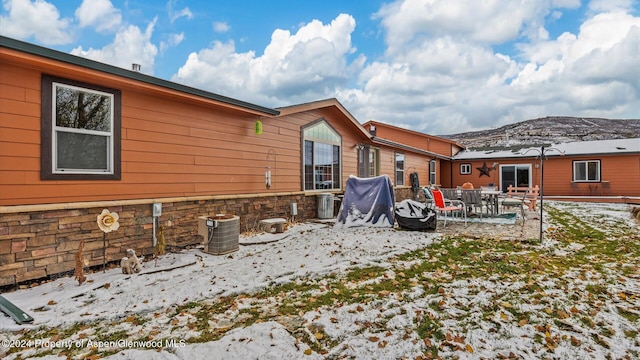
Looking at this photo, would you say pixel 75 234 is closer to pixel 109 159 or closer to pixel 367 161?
pixel 109 159

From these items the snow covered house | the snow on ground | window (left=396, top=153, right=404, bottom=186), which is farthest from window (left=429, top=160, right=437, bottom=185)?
the snow on ground

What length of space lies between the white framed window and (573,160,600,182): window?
1005 centimetres

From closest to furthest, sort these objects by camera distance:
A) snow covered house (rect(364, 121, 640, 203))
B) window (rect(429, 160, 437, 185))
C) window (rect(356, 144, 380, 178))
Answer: window (rect(356, 144, 380, 178)), snow covered house (rect(364, 121, 640, 203)), window (rect(429, 160, 437, 185))

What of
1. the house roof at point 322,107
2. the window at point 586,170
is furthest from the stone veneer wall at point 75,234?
the window at point 586,170

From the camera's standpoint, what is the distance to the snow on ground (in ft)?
7.82

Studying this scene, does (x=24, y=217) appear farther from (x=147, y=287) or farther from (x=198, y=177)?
(x=198, y=177)

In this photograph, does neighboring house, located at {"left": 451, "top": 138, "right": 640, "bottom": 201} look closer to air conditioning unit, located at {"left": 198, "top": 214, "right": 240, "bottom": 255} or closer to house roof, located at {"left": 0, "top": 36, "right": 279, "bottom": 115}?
air conditioning unit, located at {"left": 198, "top": 214, "right": 240, "bottom": 255}

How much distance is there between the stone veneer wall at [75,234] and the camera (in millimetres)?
3672

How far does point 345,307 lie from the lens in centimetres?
310

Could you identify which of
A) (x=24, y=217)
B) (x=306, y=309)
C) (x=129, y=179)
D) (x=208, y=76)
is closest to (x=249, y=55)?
(x=208, y=76)

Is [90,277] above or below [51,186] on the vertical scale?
below

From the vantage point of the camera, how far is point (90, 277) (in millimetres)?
4078

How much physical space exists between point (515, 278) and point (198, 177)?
5626 mm

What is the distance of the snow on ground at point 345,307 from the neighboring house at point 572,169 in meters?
12.0
